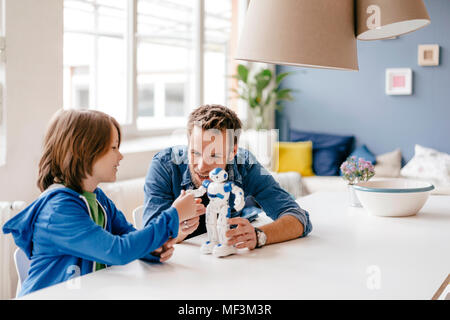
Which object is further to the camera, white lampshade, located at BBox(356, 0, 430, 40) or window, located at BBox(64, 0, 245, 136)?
window, located at BBox(64, 0, 245, 136)

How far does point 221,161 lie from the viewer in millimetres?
1470

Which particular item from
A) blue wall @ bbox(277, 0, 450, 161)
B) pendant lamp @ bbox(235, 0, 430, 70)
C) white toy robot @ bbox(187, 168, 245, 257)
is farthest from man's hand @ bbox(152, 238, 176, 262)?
blue wall @ bbox(277, 0, 450, 161)

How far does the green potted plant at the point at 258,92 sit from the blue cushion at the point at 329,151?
50 centimetres

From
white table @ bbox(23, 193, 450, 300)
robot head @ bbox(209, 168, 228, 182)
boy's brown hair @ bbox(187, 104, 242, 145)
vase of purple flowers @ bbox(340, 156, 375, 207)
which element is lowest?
white table @ bbox(23, 193, 450, 300)

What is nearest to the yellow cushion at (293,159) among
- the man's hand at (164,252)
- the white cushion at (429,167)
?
the white cushion at (429,167)

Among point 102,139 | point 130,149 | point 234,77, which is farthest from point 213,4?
point 102,139

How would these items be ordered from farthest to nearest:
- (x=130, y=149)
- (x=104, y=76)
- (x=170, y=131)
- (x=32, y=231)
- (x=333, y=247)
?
1. (x=170, y=131)
2. (x=104, y=76)
3. (x=130, y=149)
4. (x=333, y=247)
5. (x=32, y=231)

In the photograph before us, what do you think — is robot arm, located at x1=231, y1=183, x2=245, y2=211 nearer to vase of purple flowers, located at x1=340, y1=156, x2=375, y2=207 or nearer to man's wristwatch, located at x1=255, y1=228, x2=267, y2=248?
man's wristwatch, located at x1=255, y1=228, x2=267, y2=248

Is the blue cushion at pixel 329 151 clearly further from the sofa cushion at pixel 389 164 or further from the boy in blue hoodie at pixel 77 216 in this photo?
the boy in blue hoodie at pixel 77 216

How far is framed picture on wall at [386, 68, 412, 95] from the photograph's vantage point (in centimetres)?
470

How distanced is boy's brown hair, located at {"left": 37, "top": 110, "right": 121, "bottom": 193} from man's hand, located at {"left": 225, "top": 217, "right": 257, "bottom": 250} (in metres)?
0.42

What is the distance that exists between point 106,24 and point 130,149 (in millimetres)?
994

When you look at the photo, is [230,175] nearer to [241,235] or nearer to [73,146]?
[241,235]
